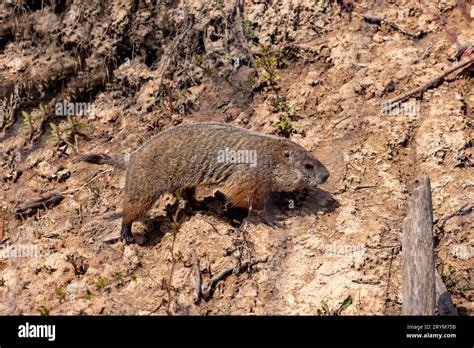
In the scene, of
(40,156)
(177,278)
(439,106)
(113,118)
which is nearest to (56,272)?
(177,278)

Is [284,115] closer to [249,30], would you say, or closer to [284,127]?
[284,127]

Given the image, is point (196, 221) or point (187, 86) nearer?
point (196, 221)

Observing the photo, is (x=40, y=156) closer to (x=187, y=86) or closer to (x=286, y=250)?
(x=187, y=86)

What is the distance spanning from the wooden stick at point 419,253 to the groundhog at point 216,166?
256 centimetres

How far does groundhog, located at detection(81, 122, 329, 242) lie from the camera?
7.94m

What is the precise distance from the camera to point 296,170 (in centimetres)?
822

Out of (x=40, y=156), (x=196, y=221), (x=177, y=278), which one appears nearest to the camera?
(x=177, y=278)

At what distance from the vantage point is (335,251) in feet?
23.8

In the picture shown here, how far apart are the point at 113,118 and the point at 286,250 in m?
4.40

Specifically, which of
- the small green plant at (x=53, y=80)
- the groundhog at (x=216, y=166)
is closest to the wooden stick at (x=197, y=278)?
the groundhog at (x=216, y=166)

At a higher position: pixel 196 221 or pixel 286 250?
pixel 196 221

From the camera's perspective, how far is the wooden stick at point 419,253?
18.0 ft

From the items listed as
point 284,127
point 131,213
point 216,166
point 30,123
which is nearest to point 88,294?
point 131,213

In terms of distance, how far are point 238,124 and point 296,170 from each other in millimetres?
1722
